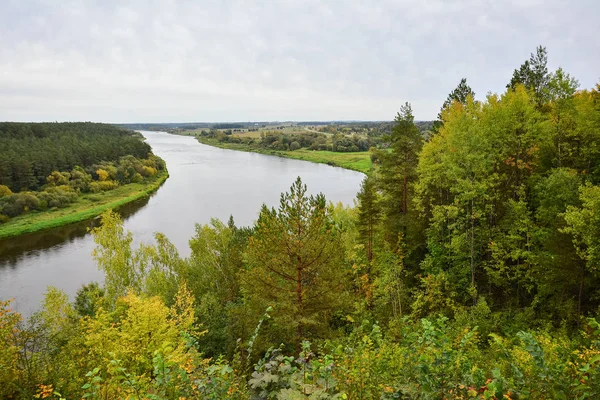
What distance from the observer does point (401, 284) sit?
19812mm

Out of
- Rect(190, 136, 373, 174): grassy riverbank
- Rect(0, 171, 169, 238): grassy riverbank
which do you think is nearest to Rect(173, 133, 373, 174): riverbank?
Rect(190, 136, 373, 174): grassy riverbank

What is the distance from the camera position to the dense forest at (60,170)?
58.1 meters

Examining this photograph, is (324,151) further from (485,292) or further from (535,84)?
(485,292)

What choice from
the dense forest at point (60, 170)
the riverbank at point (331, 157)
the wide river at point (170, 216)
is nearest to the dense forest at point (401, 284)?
→ the wide river at point (170, 216)

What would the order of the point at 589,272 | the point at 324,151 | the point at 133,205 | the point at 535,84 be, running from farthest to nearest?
the point at 324,151
the point at 133,205
the point at 535,84
the point at 589,272

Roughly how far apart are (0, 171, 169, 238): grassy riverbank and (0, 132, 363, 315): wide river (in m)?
1.91

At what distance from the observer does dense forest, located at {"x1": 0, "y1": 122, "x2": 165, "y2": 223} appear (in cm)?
5812

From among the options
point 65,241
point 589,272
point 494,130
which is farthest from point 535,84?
point 65,241

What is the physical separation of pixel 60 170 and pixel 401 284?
7627cm

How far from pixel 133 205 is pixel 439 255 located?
55.1 meters

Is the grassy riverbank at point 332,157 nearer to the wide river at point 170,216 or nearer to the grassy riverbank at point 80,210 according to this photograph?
the wide river at point 170,216

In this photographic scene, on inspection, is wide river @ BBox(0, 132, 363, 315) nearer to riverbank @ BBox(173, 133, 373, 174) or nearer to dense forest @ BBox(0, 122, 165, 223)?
riverbank @ BBox(173, 133, 373, 174)

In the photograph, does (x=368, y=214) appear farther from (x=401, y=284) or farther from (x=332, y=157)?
(x=332, y=157)

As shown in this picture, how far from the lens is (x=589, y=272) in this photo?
13.3m
